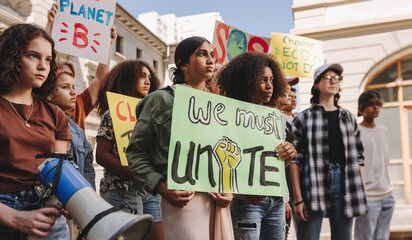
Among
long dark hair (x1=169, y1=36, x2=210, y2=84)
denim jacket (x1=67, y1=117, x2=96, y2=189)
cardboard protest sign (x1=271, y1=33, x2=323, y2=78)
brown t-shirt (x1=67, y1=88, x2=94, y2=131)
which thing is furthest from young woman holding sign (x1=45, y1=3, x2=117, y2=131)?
cardboard protest sign (x1=271, y1=33, x2=323, y2=78)

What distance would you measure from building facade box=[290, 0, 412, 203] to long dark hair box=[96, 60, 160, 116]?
7.04 m

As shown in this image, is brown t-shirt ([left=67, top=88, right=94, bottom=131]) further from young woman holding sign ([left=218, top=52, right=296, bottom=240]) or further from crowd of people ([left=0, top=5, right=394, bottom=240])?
young woman holding sign ([left=218, top=52, right=296, bottom=240])

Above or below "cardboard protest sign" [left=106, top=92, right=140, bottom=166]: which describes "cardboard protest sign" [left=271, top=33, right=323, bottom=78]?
above

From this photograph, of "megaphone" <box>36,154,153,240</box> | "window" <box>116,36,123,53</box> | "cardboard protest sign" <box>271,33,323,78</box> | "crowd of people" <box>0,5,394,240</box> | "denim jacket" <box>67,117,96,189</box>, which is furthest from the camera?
"window" <box>116,36,123,53</box>

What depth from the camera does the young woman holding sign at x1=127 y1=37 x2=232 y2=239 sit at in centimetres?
178

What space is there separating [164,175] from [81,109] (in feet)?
5.53

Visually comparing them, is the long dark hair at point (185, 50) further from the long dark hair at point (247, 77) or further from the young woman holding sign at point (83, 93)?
the young woman holding sign at point (83, 93)

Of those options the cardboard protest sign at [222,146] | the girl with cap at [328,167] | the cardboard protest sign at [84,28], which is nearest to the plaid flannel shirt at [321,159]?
the girl with cap at [328,167]

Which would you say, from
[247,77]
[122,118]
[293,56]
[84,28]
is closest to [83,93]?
[84,28]

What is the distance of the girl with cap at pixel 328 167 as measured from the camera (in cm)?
301

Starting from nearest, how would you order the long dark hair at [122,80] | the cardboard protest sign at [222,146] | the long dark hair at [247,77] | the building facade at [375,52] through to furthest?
the cardboard protest sign at [222,146], the long dark hair at [247,77], the long dark hair at [122,80], the building facade at [375,52]

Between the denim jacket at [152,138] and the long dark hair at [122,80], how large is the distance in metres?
1.20

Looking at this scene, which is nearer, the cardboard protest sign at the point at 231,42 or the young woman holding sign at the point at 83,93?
the young woman holding sign at the point at 83,93

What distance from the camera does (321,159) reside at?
10.2ft
